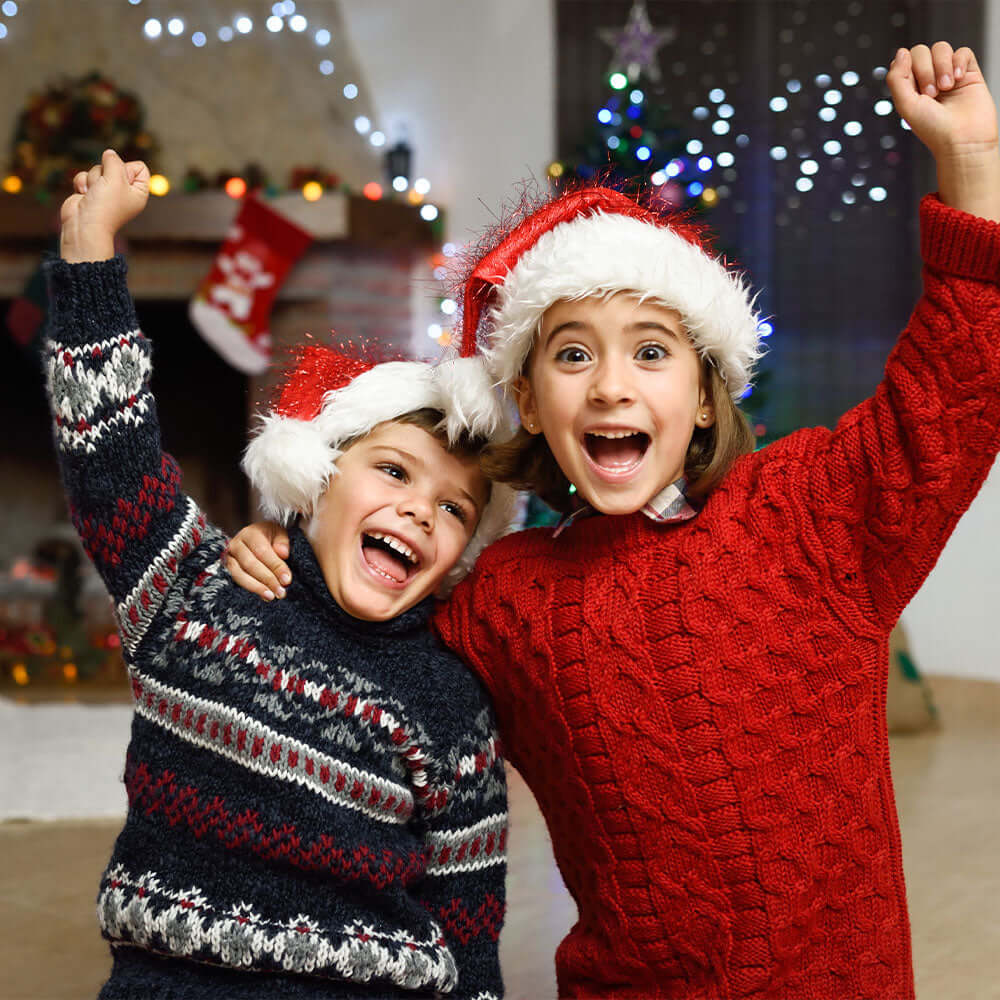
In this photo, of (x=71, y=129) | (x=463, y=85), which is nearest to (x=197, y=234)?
(x=71, y=129)

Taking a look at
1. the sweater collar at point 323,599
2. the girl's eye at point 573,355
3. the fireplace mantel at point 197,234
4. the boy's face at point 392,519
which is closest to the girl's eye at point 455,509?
the boy's face at point 392,519

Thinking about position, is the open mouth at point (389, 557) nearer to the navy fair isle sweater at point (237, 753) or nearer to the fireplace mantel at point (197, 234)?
the navy fair isle sweater at point (237, 753)

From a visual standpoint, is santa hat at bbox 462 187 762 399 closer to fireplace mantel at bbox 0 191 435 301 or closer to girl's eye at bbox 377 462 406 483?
girl's eye at bbox 377 462 406 483

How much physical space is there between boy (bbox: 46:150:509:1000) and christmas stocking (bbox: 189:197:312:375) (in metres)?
2.57

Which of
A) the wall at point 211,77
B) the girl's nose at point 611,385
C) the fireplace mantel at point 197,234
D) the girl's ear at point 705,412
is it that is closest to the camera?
the girl's nose at point 611,385

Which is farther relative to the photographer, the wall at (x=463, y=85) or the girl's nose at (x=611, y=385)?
the wall at (x=463, y=85)

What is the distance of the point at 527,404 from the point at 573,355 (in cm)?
11

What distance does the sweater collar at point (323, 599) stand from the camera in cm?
127

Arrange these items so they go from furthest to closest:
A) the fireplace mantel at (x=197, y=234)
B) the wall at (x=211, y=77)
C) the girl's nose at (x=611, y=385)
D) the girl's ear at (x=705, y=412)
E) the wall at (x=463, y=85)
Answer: the wall at (x=463, y=85) < the wall at (x=211, y=77) < the fireplace mantel at (x=197, y=234) < the girl's ear at (x=705, y=412) < the girl's nose at (x=611, y=385)

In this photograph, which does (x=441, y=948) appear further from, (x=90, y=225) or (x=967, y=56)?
(x=967, y=56)

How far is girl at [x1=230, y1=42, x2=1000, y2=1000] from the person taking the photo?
3.81 ft

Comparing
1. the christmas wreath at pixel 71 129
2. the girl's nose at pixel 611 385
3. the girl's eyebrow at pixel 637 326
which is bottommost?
the girl's nose at pixel 611 385

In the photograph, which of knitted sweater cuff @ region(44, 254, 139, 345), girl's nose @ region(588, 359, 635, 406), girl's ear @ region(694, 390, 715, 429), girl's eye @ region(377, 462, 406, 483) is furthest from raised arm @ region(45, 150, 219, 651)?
girl's ear @ region(694, 390, 715, 429)

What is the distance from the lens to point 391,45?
4.15m
